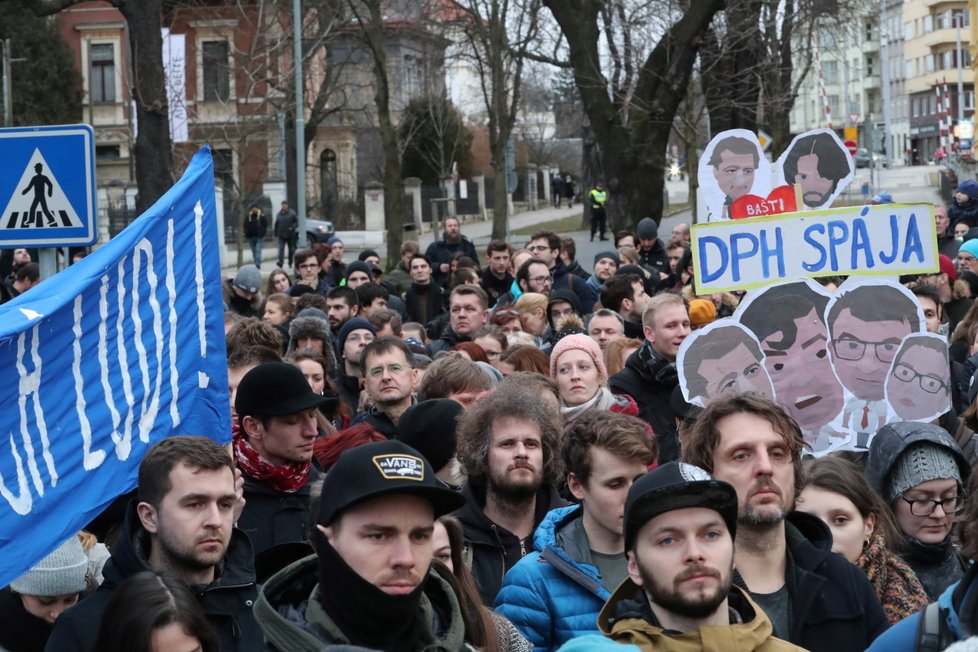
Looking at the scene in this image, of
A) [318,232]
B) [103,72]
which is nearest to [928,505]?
[318,232]

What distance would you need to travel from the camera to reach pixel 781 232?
7.14 m

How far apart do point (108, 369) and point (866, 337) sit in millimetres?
3258

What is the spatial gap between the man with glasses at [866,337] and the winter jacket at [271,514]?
240 cm

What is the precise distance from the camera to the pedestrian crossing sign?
25.2ft

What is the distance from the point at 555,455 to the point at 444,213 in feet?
161

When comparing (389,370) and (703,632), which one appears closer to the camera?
(703,632)

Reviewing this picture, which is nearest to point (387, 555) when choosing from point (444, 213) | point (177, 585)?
point (177, 585)

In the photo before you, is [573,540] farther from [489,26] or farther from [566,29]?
[489,26]

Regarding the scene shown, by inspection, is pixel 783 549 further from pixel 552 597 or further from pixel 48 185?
pixel 48 185

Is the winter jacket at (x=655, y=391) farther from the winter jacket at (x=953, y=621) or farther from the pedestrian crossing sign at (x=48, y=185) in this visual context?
the winter jacket at (x=953, y=621)

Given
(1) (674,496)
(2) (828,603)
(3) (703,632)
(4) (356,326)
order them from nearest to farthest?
(3) (703,632)
(1) (674,496)
(2) (828,603)
(4) (356,326)

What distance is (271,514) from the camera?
587 centimetres

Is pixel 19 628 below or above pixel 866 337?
below

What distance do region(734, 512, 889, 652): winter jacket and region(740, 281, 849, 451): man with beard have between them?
217cm
